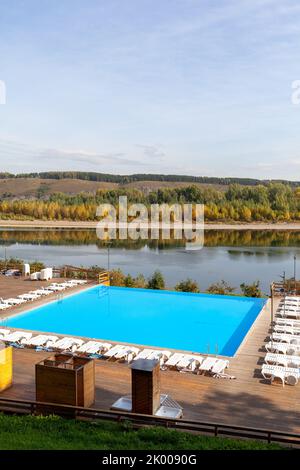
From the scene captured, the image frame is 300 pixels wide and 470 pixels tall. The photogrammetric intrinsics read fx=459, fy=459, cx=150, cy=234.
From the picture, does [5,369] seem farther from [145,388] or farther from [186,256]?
[186,256]

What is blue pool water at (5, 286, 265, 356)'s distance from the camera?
12.5 metres

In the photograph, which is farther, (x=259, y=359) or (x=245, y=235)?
(x=245, y=235)

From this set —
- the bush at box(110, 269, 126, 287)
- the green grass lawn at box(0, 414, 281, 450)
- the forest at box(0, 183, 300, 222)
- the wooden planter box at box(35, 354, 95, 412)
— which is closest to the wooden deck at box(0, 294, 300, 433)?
the wooden planter box at box(35, 354, 95, 412)

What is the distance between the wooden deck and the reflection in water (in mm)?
13923

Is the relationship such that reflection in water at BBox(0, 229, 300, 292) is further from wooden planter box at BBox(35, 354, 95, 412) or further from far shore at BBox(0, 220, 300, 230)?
wooden planter box at BBox(35, 354, 95, 412)

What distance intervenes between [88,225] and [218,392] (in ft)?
215

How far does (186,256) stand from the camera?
36.0m

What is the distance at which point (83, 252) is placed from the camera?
39781 mm

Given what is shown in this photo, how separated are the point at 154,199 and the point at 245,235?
3100cm

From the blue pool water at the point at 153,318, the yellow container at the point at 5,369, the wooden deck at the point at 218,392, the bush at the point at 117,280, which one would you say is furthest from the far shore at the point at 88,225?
the yellow container at the point at 5,369

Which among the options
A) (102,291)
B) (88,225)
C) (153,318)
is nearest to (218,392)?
(153,318)

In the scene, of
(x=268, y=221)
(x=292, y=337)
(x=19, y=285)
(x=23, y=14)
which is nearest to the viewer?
(x=292, y=337)

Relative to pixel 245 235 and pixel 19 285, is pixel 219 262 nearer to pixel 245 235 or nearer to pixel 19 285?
pixel 19 285

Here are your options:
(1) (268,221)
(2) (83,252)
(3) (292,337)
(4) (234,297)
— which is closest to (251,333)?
(3) (292,337)
